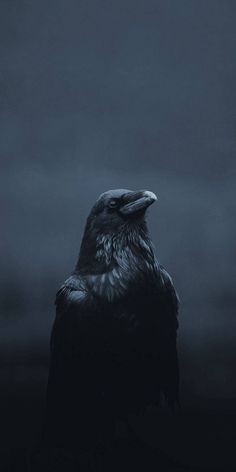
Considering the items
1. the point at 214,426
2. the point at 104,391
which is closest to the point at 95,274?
the point at 104,391

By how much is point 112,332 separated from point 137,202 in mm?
909

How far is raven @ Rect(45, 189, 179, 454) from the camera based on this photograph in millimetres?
4242

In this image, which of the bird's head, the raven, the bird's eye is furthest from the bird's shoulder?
the bird's eye

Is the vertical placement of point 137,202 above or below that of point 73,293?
above

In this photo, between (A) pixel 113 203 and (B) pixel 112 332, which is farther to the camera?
(A) pixel 113 203

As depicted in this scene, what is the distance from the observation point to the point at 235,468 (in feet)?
15.4

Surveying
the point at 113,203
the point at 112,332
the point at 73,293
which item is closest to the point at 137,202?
the point at 113,203

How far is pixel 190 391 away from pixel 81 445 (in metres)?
1.03

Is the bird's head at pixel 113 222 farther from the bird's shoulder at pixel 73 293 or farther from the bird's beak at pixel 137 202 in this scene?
the bird's shoulder at pixel 73 293

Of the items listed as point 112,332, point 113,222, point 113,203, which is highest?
point 113,203

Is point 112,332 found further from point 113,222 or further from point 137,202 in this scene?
point 137,202

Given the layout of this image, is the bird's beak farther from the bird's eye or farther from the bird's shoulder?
the bird's shoulder

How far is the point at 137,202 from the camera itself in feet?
14.0

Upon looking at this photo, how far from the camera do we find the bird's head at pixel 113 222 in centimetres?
436
